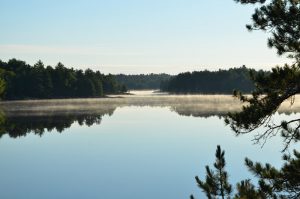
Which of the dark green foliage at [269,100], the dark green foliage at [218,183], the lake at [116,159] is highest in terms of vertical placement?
the dark green foliage at [269,100]

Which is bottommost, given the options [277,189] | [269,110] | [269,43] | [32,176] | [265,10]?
[32,176]

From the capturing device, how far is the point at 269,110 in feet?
39.6

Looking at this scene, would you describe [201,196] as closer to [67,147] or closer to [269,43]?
[269,43]

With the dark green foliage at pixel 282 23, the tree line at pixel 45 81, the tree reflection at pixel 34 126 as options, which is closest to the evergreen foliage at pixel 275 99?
the dark green foliage at pixel 282 23

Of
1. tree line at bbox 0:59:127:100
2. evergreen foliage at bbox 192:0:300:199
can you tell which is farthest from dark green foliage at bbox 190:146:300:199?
tree line at bbox 0:59:127:100

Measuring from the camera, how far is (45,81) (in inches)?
5645

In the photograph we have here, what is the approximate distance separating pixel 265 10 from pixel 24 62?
154578mm

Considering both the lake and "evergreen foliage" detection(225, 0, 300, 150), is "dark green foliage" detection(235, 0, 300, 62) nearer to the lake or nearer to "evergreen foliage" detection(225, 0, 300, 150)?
"evergreen foliage" detection(225, 0, 300, 150)

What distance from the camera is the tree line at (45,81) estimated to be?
5468 inches

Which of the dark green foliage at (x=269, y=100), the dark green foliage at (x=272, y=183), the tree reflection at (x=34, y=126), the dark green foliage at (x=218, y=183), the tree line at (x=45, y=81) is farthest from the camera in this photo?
the tree line at (x=45, y=81)

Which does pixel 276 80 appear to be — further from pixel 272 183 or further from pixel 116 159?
pixel 116 159

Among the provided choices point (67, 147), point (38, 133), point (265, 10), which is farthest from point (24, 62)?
point (265, 10)

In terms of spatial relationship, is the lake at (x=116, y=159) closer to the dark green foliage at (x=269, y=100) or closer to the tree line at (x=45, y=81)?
the dark green foliage at (x=269, y=100)

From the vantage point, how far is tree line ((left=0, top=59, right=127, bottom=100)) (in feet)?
456
